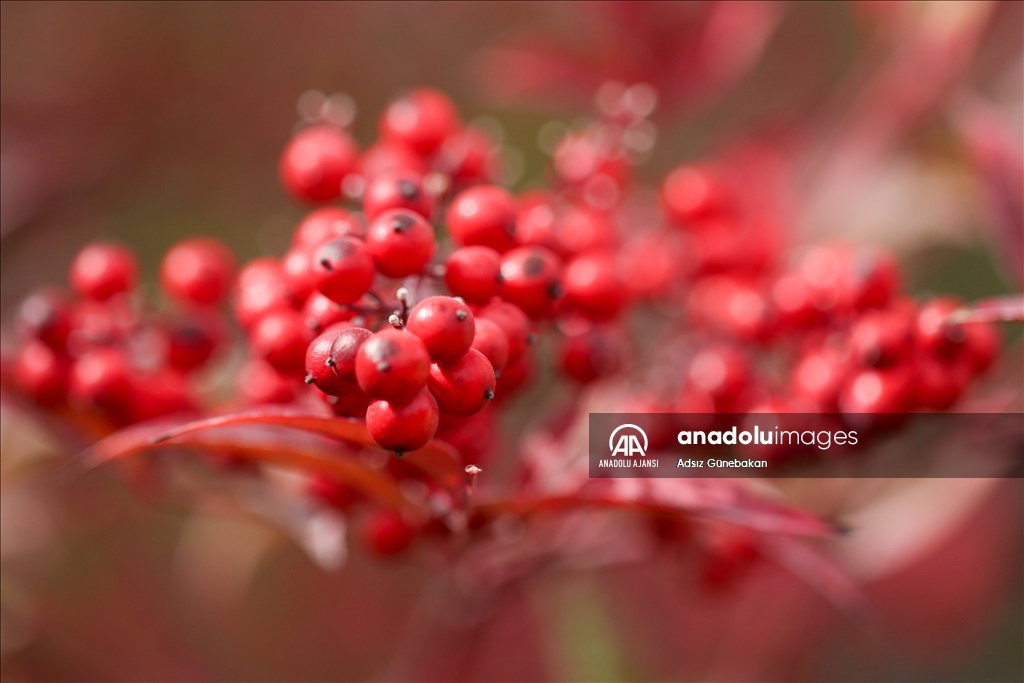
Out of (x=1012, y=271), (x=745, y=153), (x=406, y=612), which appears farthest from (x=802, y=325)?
(x=406, y=612)

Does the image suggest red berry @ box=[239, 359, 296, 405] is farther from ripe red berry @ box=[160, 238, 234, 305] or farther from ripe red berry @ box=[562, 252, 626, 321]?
ripe red berry @ box=[562, 252, 626, 321]

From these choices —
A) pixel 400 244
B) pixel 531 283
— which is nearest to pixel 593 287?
pixel 531 283

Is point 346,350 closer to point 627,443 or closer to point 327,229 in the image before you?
point 327,229

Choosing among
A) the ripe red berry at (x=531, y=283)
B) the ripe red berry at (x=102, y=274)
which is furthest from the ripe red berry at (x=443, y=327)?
the ripe red berry at (x=102, y=274)

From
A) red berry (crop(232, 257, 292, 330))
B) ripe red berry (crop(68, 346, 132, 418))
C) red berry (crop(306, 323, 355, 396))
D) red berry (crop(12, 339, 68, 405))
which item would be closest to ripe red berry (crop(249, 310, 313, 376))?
red berry (crop(232, 257, 292, 330))

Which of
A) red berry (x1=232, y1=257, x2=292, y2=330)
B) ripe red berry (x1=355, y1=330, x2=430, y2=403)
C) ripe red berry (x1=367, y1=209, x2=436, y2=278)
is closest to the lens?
ripe red berry (x1=355, y1=330, x2=430, y2=403)

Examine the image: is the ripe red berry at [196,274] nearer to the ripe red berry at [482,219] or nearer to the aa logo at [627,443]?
the ripe red berry at [482,219]

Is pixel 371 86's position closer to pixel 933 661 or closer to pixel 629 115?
pixel 629 115
